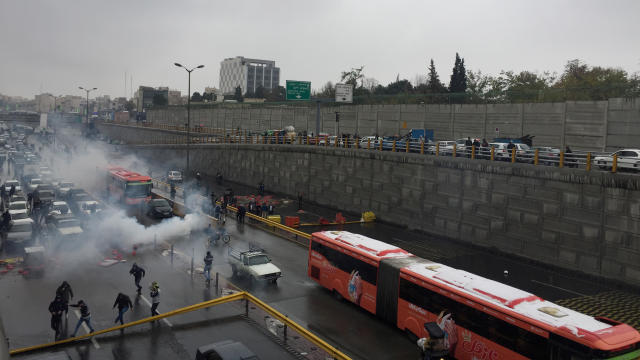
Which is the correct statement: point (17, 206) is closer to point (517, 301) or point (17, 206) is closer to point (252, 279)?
point (252, 279)

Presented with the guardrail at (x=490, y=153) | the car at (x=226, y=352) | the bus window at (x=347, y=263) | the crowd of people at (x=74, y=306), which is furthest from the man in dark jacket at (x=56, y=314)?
the guardrail at (x=490, y=153)

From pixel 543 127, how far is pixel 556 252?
1634 centimetres

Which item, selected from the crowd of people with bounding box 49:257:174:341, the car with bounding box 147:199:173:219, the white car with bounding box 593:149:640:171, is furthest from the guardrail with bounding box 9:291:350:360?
the car with bounding box 147:199:173:219

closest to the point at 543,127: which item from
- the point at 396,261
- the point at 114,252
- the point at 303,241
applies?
the point at 303,241

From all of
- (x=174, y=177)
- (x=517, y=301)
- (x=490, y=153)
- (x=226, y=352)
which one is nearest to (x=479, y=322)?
(x=517, y=301)

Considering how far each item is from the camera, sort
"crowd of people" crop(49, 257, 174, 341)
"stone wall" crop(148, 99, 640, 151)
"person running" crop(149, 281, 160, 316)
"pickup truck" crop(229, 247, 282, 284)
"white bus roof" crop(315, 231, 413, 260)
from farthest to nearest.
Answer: "stone wall" crop(148, 99, 640, 151) → "pickup truck" crop(229, 247, 282, 284) → "white bus roof" crop(315, 231, 413, 260) → "person running" crop(149, 281, 160, 316) → "crowd of people" crop(49, 257, 174, 341)

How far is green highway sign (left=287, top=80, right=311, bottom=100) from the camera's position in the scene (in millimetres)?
49806

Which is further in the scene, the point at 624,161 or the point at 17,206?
the point at 17,206

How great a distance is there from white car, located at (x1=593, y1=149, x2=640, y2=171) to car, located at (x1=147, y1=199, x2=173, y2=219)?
Result: 92.5 feet

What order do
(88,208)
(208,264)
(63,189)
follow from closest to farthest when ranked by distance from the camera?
(208,264) → (88,208) → (63,189)

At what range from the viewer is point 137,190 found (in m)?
40.0

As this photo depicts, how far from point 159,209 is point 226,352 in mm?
25922

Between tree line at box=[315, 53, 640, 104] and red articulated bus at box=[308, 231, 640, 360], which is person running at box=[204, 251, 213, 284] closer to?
red articulated bus at box=[308, 231, 640, 360]

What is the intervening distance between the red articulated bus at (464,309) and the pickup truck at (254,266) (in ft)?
8.51
